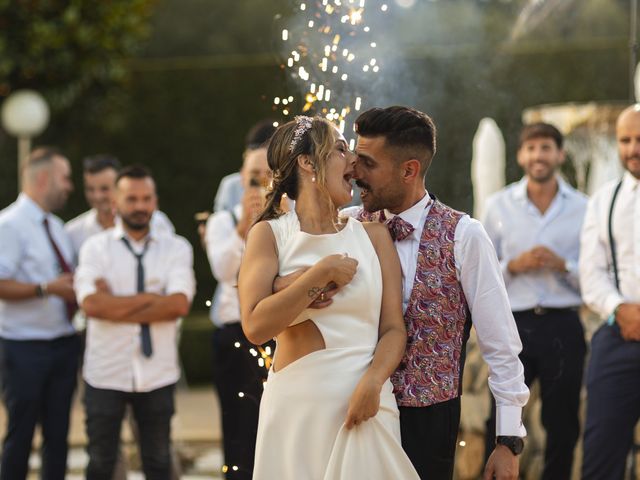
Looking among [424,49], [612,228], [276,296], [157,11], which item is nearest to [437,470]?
[276,296]

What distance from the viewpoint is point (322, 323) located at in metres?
2.77

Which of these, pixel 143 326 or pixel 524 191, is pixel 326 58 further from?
pixel 524 191

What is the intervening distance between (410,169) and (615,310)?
1.48m

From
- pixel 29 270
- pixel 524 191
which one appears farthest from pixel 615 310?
pixel 29 270

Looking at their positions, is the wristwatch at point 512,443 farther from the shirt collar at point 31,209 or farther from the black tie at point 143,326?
the shirt collar at point 31,209

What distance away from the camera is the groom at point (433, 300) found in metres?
2.88

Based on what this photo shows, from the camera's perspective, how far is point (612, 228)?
4230mm

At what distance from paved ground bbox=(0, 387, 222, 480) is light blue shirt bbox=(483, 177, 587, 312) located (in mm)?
2216

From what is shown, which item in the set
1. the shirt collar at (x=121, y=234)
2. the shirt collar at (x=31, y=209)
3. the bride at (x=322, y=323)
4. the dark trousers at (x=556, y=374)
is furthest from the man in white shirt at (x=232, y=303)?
the bride at (x=322, y=323)

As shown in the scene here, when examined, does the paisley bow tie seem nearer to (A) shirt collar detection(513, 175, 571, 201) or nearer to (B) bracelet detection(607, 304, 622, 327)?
(B) bracelet detection(607, 304, 622, 327)

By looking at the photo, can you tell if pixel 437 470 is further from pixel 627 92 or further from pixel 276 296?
pixel 627 92

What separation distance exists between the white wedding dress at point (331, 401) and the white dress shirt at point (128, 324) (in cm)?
190

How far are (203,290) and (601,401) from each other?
6.90 m

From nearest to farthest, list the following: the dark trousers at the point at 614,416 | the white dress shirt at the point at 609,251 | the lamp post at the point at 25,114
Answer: the dark trousers at the point at 614,416
the white dress shirt at the point at 609,251
the lamp post at the point at 25,114
